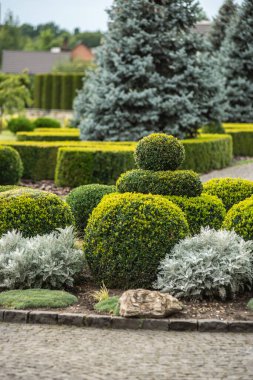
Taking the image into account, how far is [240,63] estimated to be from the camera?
31.8 metres

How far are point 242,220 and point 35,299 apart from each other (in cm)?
255

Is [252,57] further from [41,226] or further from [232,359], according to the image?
[232,359]

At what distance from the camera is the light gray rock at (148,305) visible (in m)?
7.40

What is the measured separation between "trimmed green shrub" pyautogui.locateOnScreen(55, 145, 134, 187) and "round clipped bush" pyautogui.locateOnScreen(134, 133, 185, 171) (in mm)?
6548

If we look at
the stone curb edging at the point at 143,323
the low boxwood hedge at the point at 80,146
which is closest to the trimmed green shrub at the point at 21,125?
the low boxwood hedge at the point at 80,146

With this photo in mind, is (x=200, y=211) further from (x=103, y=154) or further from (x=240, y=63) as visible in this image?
(x=240, y=63)

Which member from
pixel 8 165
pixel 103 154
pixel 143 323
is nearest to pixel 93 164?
pixel 103 154

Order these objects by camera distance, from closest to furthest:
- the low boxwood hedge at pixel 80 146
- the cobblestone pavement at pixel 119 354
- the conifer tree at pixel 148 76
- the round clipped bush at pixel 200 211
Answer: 1. the cobblestone pavement at pixel 119 354
2. the round clipped bush at pixel 200 211
3. the low boxwood hedge at pixel 80 146
4. the conifer tree at pixel 148 76

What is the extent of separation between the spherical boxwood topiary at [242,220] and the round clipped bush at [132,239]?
599 millimetres

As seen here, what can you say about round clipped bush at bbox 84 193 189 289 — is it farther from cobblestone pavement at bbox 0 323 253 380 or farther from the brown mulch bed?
cobblestone pavement at bbox 0 323 253 380

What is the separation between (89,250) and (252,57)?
24167 mm

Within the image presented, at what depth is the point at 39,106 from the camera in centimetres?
5147

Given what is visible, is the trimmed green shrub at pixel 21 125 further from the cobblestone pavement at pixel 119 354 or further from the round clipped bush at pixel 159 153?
the cobblestone pavement at pixel 119 354

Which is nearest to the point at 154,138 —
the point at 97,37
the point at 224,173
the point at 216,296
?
the point at 216,296
